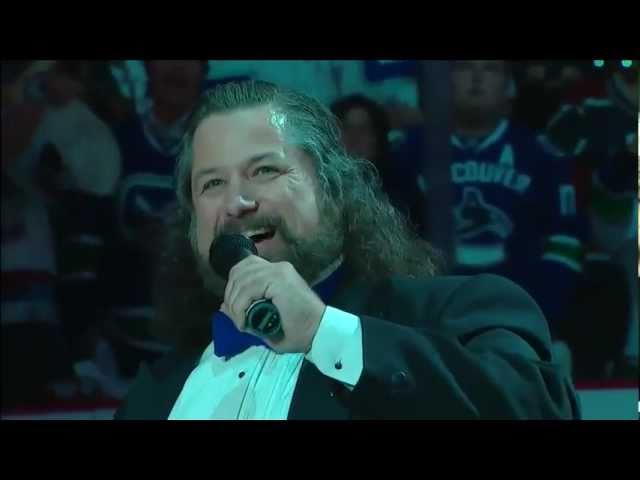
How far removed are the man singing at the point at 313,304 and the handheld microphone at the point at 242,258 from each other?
0.02m

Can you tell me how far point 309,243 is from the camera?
2.55 meters

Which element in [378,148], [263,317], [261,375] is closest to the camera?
[263,317]

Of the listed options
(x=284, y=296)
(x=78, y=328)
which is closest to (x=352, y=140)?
(x=284, y=296)

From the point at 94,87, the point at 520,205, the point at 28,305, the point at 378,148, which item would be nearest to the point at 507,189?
the point at 520,205

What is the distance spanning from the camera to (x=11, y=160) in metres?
3.06

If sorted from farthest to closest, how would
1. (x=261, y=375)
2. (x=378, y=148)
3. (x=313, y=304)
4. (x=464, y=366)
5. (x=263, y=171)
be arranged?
(x=378, y=148), (x=263, y=171), (x=261, y=375), (x=464, y=366), (x=313, y=304)

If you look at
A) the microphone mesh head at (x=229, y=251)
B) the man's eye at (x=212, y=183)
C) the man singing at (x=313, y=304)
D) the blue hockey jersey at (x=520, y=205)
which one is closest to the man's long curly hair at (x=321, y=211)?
the man singing at (x=313, y=304)

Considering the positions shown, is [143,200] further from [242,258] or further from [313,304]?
[313,304]

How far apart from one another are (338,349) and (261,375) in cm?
29

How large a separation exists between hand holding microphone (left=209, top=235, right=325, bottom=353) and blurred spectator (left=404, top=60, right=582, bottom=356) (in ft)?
2.84

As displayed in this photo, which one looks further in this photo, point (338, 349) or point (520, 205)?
point (520, 205)

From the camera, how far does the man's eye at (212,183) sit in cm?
259

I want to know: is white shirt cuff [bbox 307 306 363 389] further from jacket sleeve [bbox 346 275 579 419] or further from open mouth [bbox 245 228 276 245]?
open mouth [bbox 245 228 276 245]

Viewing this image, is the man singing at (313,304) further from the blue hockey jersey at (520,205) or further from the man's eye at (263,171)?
the blue hockey jersey at (520,205)
